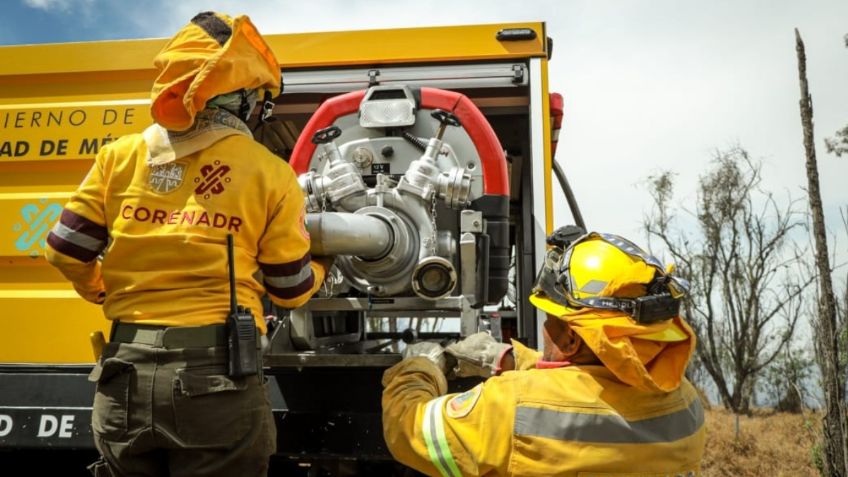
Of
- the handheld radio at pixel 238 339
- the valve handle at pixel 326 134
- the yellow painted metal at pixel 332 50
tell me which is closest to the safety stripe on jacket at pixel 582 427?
the handheld radio at pixel 238 339

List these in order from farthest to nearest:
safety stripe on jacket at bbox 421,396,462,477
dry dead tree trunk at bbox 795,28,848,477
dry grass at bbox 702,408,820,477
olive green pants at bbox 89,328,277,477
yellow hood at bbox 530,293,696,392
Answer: dry grass at bbox 702,408,820,477, dry dead tree trunk at bbox 795,28,848,477, olive green pants at bbox 89,328,277,477, safety stripe on jacket at bbox 421,396,462,477, yellow hood at bbox 530,293,696,392

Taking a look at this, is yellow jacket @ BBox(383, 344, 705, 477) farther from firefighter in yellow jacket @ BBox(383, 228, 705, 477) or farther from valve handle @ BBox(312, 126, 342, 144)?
valve handle @ BBox(312, 126, 342, 144)

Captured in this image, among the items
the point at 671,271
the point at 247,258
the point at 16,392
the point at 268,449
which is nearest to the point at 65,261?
the point at 247,258

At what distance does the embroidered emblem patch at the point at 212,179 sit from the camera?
2.00 meters

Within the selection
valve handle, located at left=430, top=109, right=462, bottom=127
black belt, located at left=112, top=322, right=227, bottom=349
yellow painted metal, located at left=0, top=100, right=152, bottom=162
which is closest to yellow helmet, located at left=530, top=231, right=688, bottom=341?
black belt, located at left=112, top=322, right=227, bottom=349

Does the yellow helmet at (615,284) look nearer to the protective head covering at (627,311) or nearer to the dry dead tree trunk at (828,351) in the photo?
the protective head covering at (627,311)

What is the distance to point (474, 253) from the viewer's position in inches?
112

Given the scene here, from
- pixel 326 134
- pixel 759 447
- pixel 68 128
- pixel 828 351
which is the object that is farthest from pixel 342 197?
pixel 759 447

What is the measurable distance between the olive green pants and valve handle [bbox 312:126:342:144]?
1356 mm

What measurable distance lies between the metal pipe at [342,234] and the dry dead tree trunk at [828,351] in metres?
4.22

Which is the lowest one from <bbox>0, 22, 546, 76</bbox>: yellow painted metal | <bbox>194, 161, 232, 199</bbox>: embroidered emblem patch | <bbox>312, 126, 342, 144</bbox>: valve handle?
<bbox>194, 161, 232, 199</bbox>: embroidered emblem patch

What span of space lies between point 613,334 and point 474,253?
127 centimetres

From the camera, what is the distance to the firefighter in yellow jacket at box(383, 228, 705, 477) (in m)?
1.62

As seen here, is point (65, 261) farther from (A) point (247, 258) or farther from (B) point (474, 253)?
(B) point (474, 253)
